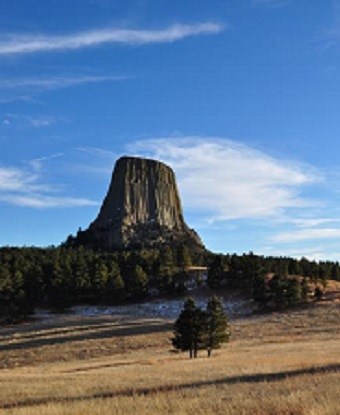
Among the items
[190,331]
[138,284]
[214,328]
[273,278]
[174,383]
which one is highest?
[273,278]

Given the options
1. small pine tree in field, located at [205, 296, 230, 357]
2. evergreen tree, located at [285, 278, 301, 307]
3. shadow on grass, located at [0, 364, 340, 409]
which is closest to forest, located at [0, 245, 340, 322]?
evergreen tree, located at [285, 278, 301, 307]

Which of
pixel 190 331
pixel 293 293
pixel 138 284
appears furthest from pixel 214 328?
pixel 138 284

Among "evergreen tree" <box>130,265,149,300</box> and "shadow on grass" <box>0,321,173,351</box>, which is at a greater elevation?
"evergreen tree" <box>130,265,149,300</box>

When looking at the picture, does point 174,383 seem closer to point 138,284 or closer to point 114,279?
point 114,279

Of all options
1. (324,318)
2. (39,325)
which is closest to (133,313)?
(39,325)

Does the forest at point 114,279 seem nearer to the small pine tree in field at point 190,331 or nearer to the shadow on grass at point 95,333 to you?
the shadow on grass at point 95,333

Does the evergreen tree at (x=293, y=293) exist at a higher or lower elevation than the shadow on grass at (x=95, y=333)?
higher

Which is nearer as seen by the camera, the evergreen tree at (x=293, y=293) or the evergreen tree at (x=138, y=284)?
the evergreen tree at (x=293, y=293)

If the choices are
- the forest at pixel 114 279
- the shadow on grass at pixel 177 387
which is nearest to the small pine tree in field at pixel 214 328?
the shadow on grass at pixel 177 387

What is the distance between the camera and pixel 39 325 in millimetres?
96375

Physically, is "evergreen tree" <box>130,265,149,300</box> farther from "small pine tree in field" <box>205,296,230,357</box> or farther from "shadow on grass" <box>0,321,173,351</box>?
"small pine tree in field" <box>205,296,230,357</box>

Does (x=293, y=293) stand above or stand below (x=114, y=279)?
below

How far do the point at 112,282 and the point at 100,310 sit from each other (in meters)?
6.56

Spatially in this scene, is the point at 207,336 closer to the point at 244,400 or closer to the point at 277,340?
the point at 277,340
